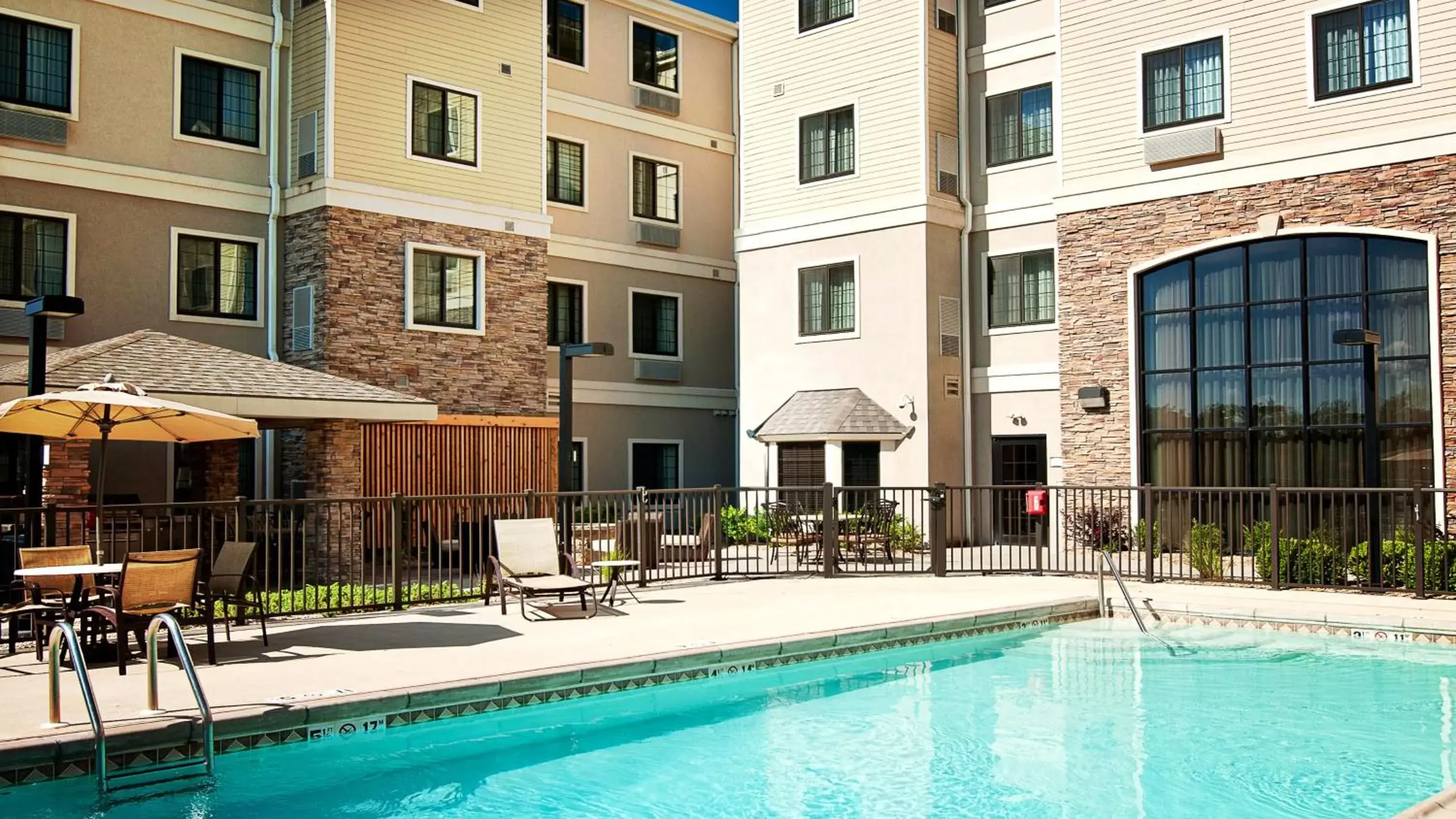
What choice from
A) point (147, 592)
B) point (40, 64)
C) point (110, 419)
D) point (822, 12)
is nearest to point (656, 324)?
point (822, 12)

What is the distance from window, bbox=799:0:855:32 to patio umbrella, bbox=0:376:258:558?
1646 centimetres

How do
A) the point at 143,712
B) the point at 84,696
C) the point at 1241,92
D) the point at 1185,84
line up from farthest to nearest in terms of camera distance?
the point at 1185,84 < the point at 1241,92 < the point at 143,712 < the point at 84,696

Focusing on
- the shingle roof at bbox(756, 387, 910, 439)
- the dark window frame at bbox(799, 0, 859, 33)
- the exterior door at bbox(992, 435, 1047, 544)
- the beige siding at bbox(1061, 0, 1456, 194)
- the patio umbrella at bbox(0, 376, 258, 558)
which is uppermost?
the dark window frame at bbox(799, 0, 859, 33)

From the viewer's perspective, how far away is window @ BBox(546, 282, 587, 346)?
26.2 m

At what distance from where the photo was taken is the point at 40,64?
→ 61.0ft

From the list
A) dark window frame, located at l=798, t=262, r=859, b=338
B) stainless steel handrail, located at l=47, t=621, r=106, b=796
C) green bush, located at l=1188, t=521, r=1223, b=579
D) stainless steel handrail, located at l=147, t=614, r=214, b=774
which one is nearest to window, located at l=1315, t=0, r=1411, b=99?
green bush, located at l=1188, t=521, r=1223, b=579

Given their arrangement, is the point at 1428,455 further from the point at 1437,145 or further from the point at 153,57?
the point at 153,57

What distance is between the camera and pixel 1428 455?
57.9ft

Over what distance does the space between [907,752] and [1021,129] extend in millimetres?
16595

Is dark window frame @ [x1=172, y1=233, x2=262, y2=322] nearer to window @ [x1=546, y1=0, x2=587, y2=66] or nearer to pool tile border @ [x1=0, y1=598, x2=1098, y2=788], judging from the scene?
window @ [x1=546, y1=0, x2=587, y2=66]

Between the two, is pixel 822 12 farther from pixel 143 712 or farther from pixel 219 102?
pixel 143 712

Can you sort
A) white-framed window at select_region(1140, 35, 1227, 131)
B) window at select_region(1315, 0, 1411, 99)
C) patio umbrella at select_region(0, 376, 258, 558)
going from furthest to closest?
white-framed window at select_region(1140, 35, 1227, 131) < window at select_region(1315, 0, 1411, 99) < patio umbrella at select_region(0, 376, 258, 558)

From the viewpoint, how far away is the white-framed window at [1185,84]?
19766 millimetres

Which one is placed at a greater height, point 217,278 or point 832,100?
point 832,100
